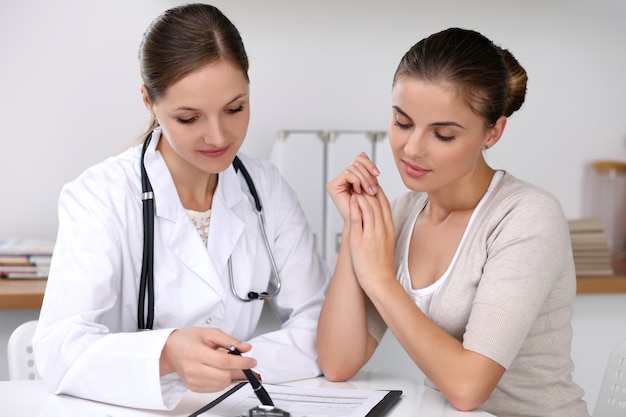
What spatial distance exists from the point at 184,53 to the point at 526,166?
1.68 metres

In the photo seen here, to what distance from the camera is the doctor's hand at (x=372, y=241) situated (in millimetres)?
1561

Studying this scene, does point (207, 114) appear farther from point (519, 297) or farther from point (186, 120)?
point (519, 297)

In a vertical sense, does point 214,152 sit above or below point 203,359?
above

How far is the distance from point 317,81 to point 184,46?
47.3 inches

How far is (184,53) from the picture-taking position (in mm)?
1583

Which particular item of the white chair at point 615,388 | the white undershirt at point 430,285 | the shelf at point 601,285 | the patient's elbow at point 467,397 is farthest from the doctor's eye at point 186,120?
the shelf at point 601,285

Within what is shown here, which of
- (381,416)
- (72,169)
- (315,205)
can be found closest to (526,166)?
(315,205)

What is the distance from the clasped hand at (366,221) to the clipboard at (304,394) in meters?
0.21

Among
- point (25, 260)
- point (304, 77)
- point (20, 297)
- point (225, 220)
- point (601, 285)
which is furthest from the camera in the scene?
point (304, 77)

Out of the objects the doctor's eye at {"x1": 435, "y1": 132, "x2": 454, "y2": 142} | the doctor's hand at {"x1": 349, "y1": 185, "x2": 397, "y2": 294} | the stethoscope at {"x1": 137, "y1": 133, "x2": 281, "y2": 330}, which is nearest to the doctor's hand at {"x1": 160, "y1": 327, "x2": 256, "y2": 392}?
the stethoscope at {"x1": 137, "y1": 133, "x2": 281, "y2": 330}

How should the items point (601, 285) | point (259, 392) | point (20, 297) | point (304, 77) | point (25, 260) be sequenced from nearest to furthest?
point (259, 392) < point (20, 297) < point (25, 260) < point (601, 285) < point (304, 77)

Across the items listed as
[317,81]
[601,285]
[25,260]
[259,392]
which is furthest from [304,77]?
[259,392]

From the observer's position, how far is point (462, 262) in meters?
1.58

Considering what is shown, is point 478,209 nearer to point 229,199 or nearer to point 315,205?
point 229,199
